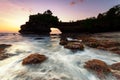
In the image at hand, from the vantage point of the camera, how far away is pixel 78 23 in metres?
44.9

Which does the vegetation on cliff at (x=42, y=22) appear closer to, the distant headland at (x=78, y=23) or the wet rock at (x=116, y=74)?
the distant headland at (x=78, y=23)

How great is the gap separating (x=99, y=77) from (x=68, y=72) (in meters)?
1.64

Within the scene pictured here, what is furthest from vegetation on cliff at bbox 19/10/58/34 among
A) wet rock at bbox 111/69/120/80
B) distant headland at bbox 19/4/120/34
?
wet rock at bbox 111/69/120/80

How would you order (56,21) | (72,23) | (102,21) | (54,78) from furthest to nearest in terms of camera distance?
1. (56,21)
2. (72,23)
3. (102,21)
4. (54,78)

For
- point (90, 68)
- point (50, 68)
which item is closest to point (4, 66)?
point (50, 68)

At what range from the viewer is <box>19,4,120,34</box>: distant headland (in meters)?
35.1

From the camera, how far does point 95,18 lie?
39.1 m

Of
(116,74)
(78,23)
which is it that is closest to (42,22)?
(78,23)

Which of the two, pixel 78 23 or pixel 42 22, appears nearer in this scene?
pixel 78 23

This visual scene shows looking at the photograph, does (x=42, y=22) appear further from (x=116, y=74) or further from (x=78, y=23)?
(x=116, y=74)

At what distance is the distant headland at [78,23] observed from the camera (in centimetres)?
3512

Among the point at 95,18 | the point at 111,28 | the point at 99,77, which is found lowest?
the point at 99,77

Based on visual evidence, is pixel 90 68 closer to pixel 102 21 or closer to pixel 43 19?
pixel 102 21

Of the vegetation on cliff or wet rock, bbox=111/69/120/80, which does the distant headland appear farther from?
wet rock, bbox=111/69/120/80
